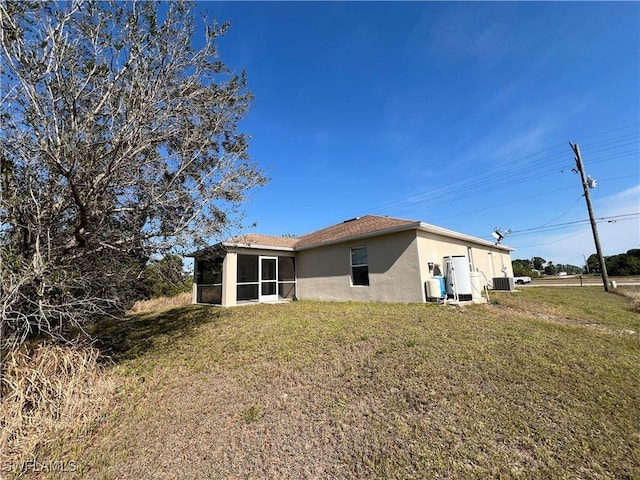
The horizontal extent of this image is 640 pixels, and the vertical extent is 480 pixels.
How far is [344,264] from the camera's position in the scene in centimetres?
1180

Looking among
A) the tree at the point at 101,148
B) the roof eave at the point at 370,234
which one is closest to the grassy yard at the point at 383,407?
the tree at the point at 101,148

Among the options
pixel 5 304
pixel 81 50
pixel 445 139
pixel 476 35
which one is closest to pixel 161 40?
pixel 81 50

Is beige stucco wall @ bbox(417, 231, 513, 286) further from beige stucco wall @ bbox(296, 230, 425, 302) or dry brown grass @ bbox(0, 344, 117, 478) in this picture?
dry brown grass @ bbox(0, 344, 117, 478)

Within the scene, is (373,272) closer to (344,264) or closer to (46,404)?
(344,264)

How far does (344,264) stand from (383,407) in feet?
27.1

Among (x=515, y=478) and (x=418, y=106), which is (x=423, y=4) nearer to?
(x=418, y=106)

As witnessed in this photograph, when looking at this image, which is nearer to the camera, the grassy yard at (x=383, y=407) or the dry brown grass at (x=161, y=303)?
the grassy yard at (x=383, y=407)

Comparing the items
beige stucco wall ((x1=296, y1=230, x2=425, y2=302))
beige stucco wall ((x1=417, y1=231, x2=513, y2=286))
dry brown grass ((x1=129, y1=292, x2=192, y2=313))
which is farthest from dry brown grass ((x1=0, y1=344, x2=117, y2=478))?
dry brown grass ((x1=129, y1=292, x2=192, y2=313))

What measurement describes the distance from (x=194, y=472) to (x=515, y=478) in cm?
308

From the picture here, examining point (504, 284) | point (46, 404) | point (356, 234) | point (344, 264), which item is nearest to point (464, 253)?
point (504, 284)

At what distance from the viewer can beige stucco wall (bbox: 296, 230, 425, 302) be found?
9680 mm

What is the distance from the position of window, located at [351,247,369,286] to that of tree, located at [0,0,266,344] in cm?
612

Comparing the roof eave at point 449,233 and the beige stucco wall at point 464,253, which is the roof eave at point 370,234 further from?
the beige stucco wall at point 464,253

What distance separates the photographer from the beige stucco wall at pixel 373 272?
9.68 metres
